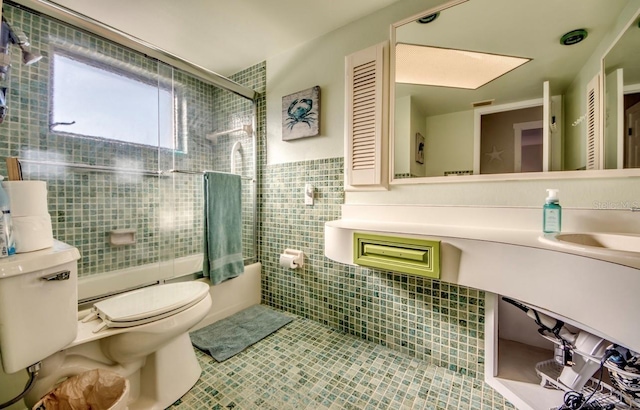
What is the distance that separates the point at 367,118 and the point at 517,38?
747 mm

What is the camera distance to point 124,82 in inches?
68.2

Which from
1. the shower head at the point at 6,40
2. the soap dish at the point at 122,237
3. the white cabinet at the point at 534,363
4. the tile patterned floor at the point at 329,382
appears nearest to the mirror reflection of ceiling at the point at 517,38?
the white cabinet at the point at 534,363

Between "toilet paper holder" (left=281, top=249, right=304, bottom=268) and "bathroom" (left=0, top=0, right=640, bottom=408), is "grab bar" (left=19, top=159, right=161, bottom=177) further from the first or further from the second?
"toilet paper holder" (left=281, top=249, right=304, bottom=268)

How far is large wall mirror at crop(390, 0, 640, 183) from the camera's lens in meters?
0.98

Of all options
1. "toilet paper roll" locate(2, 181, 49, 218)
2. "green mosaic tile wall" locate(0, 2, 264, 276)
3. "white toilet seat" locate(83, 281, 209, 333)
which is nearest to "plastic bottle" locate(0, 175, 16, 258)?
"toilet paper roll" locate(2, 181, 49, 218)

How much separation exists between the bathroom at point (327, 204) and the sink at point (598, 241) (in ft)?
0.57

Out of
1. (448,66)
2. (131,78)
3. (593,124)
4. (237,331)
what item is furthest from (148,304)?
(593,124)

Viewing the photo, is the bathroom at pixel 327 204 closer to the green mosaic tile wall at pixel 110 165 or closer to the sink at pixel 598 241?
the green mosaic tile wall at pixel 110 165

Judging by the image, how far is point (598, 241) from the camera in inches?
34.9

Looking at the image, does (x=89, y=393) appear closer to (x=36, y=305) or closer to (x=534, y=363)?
(x=36, y=305)

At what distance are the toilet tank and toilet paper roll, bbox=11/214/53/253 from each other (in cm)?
3

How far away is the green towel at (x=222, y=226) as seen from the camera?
1.72 m

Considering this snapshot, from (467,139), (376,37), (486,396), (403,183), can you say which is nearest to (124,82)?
(376,37)

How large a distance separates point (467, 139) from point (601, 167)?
487mm
